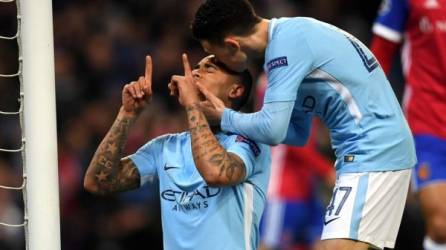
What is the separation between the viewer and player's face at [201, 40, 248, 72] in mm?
4477

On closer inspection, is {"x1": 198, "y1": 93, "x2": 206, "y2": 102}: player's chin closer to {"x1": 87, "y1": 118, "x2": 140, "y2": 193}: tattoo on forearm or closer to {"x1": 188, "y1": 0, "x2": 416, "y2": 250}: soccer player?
{"x1": 188, "y1": 0, "x2": 416, "y2": 250}: soccer player

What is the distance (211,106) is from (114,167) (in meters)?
0.47

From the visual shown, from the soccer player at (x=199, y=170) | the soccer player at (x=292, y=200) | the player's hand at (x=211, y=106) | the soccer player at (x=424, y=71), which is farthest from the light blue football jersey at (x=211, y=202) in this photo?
the soccer player at (x=292, y=200)

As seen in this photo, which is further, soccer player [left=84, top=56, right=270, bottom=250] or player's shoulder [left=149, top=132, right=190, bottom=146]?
player's shoulder [left=149, top=132, right=190, bottom=146]

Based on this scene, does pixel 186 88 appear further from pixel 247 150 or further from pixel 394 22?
pixel 394 22

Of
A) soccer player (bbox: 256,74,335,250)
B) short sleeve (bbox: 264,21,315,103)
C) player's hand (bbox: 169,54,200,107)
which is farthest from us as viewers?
soccer player (bbox: 256,74,335,250)

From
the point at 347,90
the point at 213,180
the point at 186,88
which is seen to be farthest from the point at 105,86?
the point at 213,180

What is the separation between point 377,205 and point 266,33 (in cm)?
86

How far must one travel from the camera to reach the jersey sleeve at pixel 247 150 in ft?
14.0

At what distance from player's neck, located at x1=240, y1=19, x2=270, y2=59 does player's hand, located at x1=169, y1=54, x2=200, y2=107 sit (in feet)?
0.99

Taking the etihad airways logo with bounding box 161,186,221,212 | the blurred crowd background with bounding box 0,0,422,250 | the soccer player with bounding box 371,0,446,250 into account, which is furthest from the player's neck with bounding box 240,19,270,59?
the blurred crowd background with bounding box 0,0,422,250

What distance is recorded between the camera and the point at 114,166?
4500mm

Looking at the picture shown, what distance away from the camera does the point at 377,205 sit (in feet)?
15.5

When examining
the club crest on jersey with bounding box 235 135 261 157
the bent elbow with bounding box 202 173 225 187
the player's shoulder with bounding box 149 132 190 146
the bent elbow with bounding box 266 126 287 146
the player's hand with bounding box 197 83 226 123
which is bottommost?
the bent elbow with bounding box 202 173 225 187
